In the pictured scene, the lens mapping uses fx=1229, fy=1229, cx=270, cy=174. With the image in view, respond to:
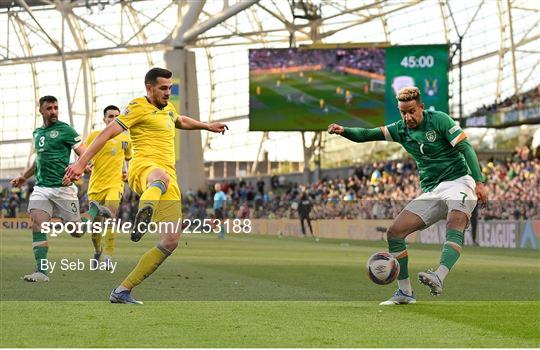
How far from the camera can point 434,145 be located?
12352mm

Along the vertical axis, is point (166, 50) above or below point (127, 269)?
above

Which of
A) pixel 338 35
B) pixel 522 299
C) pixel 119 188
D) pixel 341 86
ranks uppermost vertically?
pixel 338 35

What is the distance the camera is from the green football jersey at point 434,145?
12.2 metres

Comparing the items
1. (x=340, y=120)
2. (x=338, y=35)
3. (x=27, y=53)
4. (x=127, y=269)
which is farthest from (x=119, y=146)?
(x=27, y=53)

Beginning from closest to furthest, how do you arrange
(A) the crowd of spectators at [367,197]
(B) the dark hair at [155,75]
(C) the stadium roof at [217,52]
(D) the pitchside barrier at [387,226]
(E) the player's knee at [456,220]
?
(B) the dark hair at [155,75] < (E) the player's knee at [456,220] < (D) the pitchside barrier at [387,226] < (A) the crowd of spectators at [367,197] < (C) the stadium roof at [217,52]

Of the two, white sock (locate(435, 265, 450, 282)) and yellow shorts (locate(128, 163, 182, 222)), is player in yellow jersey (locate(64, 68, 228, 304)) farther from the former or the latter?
white sock (locate(435, 265, 450, 282))

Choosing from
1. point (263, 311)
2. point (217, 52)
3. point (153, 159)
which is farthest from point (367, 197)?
point (263, 311)

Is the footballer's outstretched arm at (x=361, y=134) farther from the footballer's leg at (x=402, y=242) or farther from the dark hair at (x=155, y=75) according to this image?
the dark hair at (x=155, y=75)

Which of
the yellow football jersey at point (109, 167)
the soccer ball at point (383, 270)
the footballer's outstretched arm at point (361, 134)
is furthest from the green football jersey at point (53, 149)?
the soccer ball at point (383, 270)

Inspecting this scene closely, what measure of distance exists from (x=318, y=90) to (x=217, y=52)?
3524 centimetres

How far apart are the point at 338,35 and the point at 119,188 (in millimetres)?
66350

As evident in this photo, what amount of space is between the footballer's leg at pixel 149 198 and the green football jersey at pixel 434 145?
95.4 inches

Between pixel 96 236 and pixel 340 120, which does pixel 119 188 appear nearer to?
pixel 96 236

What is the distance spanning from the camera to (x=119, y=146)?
18.9 metres
